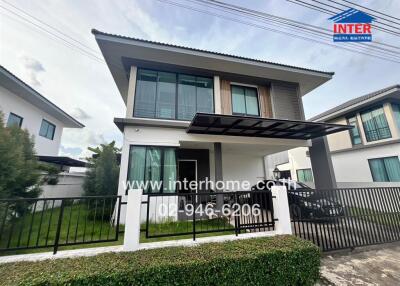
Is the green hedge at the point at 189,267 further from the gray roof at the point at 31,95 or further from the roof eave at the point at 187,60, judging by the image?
the gray roof at the point at 31,95

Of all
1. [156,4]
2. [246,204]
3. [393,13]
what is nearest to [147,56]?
[156,4]

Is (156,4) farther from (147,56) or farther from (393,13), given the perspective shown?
(393,13)

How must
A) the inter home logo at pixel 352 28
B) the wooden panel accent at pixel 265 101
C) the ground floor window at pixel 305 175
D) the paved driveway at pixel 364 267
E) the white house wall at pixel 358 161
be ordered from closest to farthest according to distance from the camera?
the paved driveway at pixel 364 267 → the inter home logo at pixel 352 28 → the wooden panel accent at pixel 265 101 → the white house wall at pixel 358 161 → the ground floor window at pixel 305 175

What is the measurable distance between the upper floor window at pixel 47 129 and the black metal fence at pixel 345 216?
52.1 feet

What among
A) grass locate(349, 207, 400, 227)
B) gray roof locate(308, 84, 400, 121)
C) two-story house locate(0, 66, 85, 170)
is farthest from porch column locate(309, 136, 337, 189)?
two-story house locate(0, 66, 85, 170)

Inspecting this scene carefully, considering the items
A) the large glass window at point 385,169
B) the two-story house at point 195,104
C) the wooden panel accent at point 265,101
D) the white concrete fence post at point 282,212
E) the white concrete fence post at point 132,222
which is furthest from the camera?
the large glass window at point 385,169

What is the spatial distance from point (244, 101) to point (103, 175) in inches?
305

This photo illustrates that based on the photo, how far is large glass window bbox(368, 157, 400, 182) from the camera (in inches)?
395

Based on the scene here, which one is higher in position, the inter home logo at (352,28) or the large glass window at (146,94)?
the inter home logo at (352,28)

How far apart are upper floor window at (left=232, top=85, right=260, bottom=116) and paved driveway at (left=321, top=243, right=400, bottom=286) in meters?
6.30

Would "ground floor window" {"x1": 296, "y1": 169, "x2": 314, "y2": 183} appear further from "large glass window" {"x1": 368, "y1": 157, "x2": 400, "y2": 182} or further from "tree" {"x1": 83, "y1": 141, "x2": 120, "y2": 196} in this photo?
"tree" {"x1": 83, "y1": 141, "x2": 120, "y2": 196}

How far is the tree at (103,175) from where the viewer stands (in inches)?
295

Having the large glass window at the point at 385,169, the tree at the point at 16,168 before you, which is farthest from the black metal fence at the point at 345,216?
the tree at the point at 16,168

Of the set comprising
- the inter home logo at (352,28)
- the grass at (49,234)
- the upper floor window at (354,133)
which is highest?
the inter home logo at (352,28)
